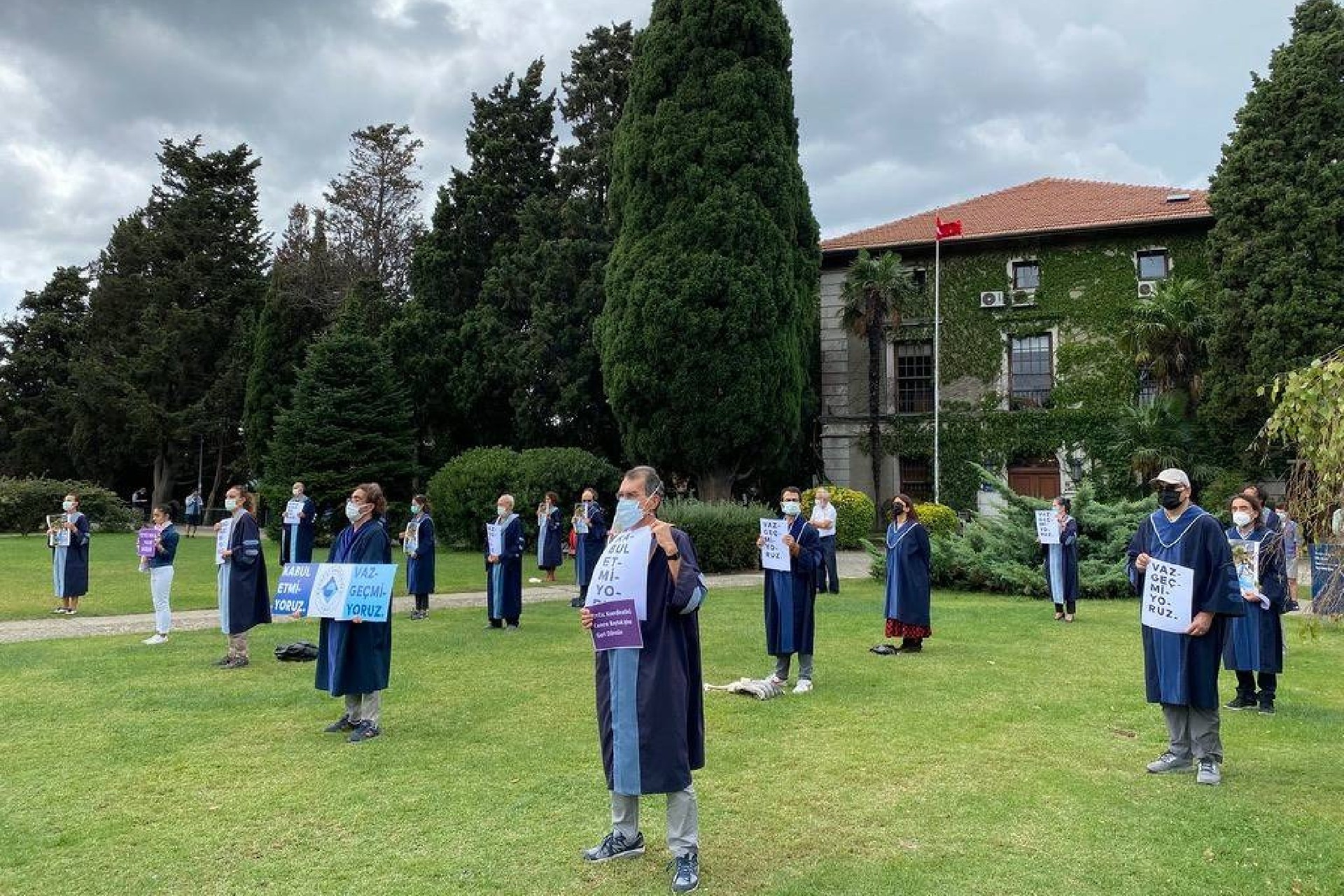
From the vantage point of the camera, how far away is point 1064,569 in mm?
14906

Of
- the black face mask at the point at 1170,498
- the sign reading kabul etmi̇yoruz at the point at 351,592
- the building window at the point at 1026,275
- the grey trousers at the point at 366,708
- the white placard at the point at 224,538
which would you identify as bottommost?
the grey trousers at the point at 366,708

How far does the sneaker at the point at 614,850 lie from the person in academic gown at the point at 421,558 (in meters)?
10.8

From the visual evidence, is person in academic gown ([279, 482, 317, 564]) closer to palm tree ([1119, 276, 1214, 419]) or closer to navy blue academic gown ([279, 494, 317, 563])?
navy blue academic gown ([279, 494, 317, 563])

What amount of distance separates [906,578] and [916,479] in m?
24.9

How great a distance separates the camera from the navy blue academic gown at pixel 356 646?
299 inches

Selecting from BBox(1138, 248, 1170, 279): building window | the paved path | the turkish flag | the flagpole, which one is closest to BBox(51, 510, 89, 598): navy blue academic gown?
the paved path

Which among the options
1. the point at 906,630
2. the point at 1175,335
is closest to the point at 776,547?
the point at 906,630

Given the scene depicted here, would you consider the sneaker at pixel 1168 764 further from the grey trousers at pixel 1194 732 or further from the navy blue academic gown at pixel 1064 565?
the navy blue academic gown at pixel 1064 565

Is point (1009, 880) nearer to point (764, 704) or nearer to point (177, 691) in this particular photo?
point (764, 704)

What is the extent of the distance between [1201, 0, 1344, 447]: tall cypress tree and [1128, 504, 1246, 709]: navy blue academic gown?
2368 cm

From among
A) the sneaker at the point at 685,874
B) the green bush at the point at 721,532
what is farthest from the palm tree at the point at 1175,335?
the sneaker at the point at 685,874

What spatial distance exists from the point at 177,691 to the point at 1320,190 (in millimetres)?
30719

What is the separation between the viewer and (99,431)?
4944cm

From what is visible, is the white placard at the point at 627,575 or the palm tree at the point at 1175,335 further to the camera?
the palm tree at the point at 1175,335
